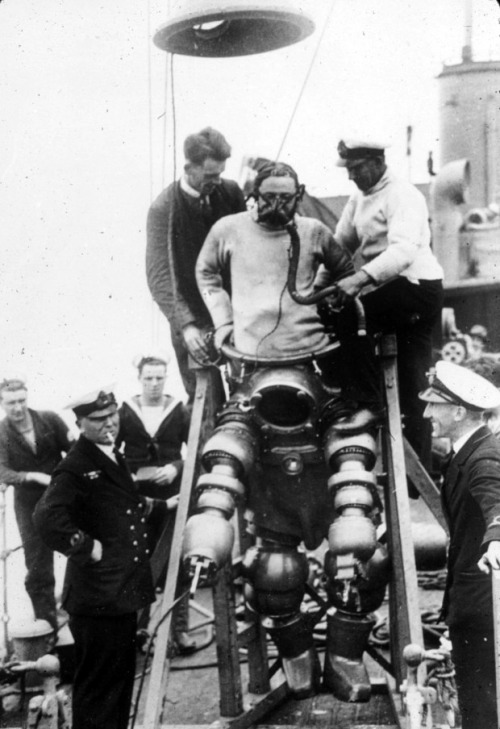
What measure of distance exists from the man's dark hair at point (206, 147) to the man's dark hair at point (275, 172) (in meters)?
0.57

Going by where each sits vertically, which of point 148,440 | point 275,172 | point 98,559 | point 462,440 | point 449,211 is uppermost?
point 449,211

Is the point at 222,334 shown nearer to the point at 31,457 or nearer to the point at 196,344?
the point at 196,344

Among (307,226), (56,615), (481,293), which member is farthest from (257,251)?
(481,293)

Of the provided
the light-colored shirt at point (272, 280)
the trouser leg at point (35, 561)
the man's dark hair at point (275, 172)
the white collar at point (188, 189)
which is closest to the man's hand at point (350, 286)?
the light-colored shirt at point (272, 280)

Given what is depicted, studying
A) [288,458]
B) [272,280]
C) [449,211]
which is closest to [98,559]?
[288,458]

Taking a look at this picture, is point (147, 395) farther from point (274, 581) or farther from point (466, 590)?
point (466, 590)

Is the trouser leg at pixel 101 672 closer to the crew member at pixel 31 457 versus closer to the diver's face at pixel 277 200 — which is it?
the crew member at pixel 31 457

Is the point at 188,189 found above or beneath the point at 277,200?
above

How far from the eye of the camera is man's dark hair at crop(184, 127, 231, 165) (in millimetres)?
5512

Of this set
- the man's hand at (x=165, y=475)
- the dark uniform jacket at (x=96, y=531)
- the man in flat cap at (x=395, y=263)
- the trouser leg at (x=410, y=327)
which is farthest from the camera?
the man's hand at (x=165, y=475)

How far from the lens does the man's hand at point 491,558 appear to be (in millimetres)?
3580

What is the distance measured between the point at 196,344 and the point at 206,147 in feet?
3.64

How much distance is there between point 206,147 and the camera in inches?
219

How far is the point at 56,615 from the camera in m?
6.89
